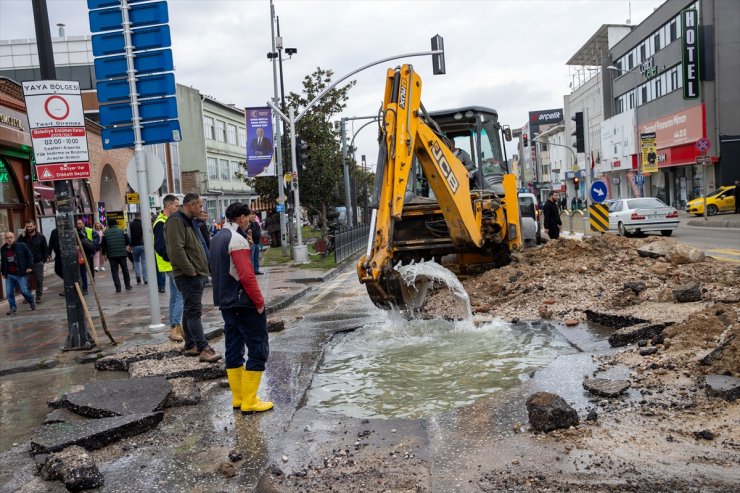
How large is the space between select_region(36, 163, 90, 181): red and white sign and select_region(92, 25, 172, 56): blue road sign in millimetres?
2387

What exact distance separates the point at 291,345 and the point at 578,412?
173 inches

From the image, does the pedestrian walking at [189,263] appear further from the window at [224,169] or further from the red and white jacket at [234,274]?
the window at [224,169]

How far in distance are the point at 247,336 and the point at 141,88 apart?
6.39 metres

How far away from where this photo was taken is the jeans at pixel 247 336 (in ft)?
19.6

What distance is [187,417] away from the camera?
19.1 ft

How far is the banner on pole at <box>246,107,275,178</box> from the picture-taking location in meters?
23.8

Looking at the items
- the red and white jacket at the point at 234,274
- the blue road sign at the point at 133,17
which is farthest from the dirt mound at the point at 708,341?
the blue road sign at the point at 133,17

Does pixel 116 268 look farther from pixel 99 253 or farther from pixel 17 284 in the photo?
pixel 99 253

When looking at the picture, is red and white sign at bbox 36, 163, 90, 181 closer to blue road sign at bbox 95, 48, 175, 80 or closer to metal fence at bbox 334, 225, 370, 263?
blue road sign at bbox 95, 48, 175, 80

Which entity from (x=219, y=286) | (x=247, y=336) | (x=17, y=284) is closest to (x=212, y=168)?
(x=17, y=284)

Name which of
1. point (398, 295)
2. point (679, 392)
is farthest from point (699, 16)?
point (679, 392)

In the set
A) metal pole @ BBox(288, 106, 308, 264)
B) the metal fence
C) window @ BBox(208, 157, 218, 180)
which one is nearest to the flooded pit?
metal pole @ BBox(288, 106, 308, 264)

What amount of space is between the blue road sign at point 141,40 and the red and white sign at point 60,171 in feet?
7.83

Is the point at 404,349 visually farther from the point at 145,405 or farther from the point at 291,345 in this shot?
the point at 145,405
